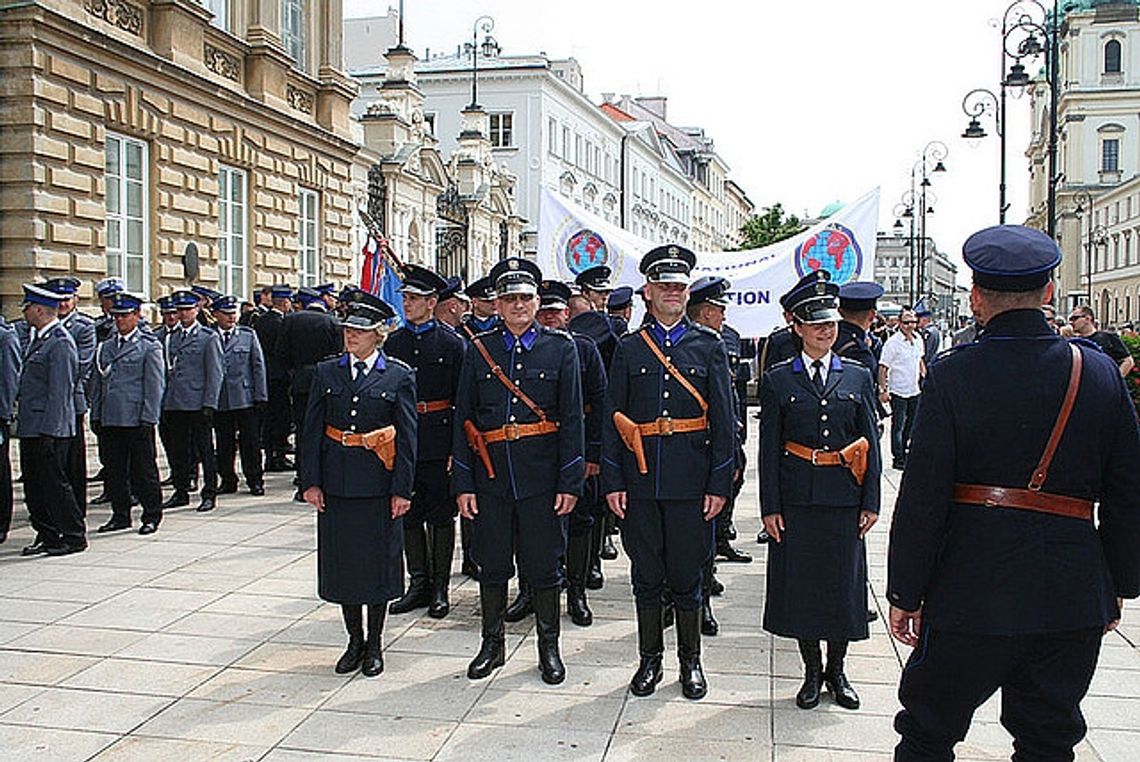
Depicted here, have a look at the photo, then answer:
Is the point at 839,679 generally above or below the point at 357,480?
below

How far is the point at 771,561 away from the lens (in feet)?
19.5

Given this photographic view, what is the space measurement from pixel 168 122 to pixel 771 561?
1381 centimetres

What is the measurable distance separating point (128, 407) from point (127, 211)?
721cm

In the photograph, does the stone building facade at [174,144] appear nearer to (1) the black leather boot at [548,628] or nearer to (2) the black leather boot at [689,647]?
(1) the black leather boot at [548,628]

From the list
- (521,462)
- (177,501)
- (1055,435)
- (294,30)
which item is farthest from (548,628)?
(294,30)

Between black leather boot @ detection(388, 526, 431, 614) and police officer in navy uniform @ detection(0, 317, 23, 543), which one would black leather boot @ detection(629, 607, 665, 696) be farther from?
police officer in navy uniform @ detection(0, 317, 23, 543)

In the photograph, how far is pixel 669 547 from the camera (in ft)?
19.5

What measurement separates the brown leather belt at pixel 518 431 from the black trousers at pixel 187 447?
605cm

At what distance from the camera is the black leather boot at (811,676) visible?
5746 mm

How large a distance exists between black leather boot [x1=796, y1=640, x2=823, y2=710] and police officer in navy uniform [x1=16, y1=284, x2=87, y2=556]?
6.26 metres

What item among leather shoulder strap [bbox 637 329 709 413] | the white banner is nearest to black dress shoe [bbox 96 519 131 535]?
the white banner

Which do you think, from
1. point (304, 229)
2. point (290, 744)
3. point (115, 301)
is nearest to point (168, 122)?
point (304, 229)

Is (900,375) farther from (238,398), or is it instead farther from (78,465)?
(78,465)

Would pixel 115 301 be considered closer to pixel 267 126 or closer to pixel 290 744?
pixel 290 744
